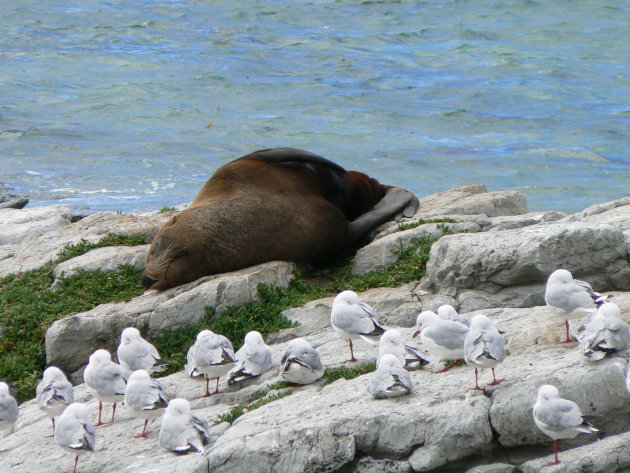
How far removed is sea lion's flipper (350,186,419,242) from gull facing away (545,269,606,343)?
456 centimetres

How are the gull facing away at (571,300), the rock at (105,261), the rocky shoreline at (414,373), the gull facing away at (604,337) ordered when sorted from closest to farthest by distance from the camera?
the rocky shoreline at (414,373) → the gull facing away at (604,337) → the gull facing away at (571,300) → the rock at (105,261)

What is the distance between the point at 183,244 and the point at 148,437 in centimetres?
356

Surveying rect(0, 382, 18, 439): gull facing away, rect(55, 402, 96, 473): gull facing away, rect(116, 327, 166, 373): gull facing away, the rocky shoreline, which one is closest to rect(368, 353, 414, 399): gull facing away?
the rocky shoreline

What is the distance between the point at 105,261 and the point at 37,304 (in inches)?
38.5

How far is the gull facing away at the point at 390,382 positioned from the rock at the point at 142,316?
3.20 m

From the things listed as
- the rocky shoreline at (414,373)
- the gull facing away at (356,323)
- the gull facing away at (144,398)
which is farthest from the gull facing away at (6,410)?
the gull facing away at (356,323)

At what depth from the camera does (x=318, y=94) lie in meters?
27.3

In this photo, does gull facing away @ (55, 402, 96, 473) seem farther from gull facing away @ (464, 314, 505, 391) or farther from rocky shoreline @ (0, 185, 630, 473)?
gull facing away @ (464, 314, 505, 391)

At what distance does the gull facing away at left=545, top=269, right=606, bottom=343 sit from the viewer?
24.1 feet

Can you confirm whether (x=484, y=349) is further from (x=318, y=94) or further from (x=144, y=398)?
(x=318, y=94)

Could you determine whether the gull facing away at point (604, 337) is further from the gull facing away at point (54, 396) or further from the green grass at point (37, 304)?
the green grass at point (37, 304)

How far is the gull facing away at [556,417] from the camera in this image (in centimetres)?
591

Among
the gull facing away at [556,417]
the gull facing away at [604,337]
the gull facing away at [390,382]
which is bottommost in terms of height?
the gull facing away at [390,382]

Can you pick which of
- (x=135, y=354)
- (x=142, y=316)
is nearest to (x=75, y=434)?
(x=135, y=354)
